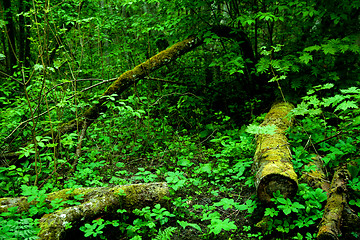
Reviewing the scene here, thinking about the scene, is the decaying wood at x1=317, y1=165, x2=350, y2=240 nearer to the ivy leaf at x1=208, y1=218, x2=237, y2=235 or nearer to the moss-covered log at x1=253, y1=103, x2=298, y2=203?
the moss-covered log at x1=253, y1=103, x2=298, y2=203

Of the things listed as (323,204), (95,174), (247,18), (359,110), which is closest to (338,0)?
(247,18)

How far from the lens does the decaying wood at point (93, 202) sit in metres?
2.62

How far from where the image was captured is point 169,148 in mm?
4996

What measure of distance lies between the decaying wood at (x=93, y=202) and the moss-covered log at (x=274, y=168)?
132cm

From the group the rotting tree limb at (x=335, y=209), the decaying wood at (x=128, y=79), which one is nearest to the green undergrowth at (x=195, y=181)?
the rotting tree limb at (x=335, y=209)

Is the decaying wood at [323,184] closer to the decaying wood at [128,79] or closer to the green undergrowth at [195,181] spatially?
the green undergrowth at [195,181]

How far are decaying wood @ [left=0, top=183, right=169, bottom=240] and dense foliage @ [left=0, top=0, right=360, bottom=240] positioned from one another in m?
0.13

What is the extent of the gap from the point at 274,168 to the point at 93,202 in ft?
7.87

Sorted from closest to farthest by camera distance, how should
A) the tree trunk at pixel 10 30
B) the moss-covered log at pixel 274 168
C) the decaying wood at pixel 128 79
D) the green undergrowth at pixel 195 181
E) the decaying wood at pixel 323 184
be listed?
the decaying wood at pixel 323 184 → the green undergrowth at pixel 195 181 → the moss-covered log at pixel 274 168 → the decaying wood at pixel 128 79 → the tree trunk at pixel 10 30

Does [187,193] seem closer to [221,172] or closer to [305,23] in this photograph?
[221,172]

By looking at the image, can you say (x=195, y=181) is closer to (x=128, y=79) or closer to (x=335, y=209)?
(x=335, y=209)

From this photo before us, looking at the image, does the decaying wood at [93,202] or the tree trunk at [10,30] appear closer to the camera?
the decaying wood at [93,202]

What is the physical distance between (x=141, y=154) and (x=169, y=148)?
0.64m

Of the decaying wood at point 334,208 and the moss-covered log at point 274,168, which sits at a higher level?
the moss-covered log at point 274,168
